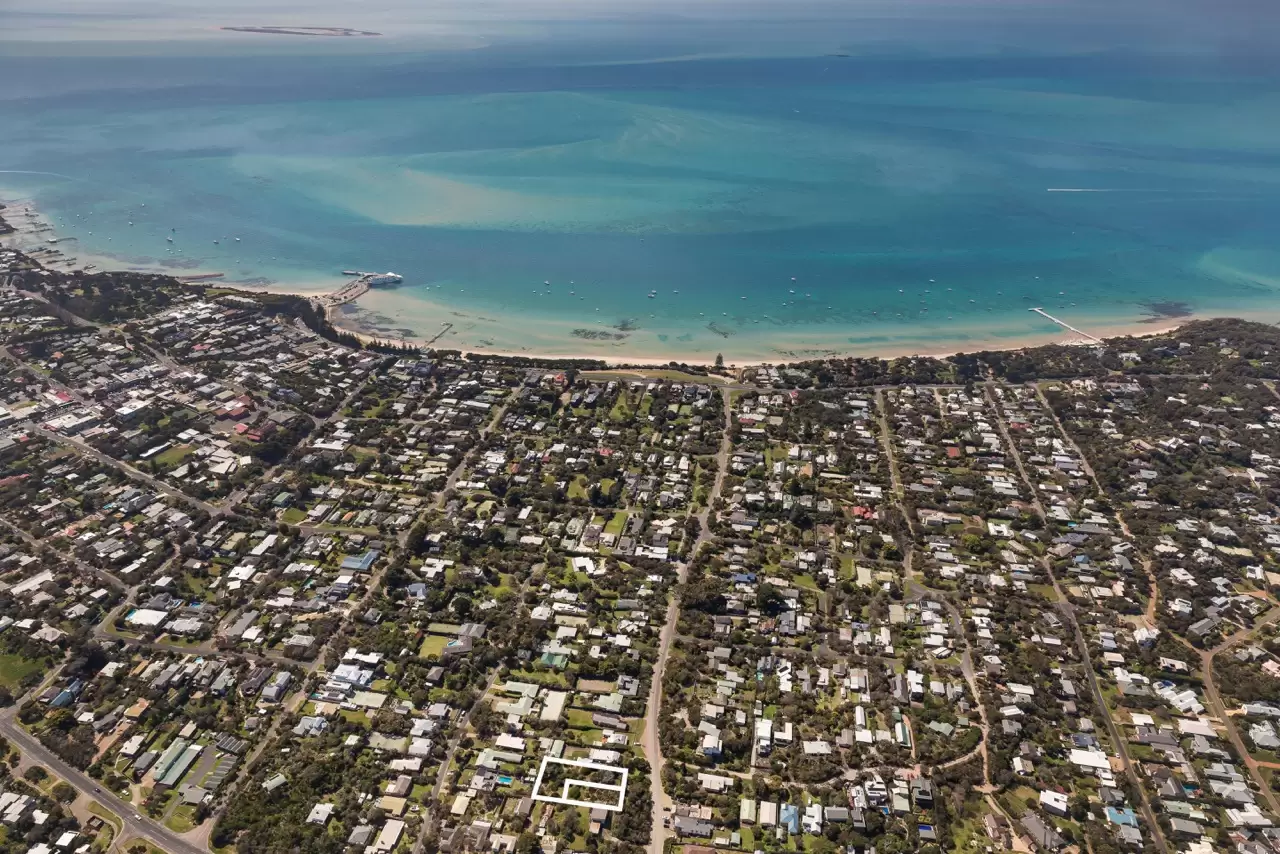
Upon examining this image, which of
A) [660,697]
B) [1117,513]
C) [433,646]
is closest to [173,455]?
[433,646]

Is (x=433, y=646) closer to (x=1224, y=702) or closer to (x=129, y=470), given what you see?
(x=129, y=470)

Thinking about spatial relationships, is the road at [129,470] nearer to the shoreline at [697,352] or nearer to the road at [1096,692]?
the shoreline at [697,352]

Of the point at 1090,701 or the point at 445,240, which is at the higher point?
the point at 445,240

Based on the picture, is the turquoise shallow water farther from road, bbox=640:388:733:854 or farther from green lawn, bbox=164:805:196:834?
green lawn, bbox=164:805:196:834

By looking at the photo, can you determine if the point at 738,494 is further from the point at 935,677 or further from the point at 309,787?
the point at 309,787

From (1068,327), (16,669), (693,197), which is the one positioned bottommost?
(16,669)

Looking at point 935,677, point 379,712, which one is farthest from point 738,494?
point 379,712

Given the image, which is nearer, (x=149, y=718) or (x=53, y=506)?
(x=149, y=718)
